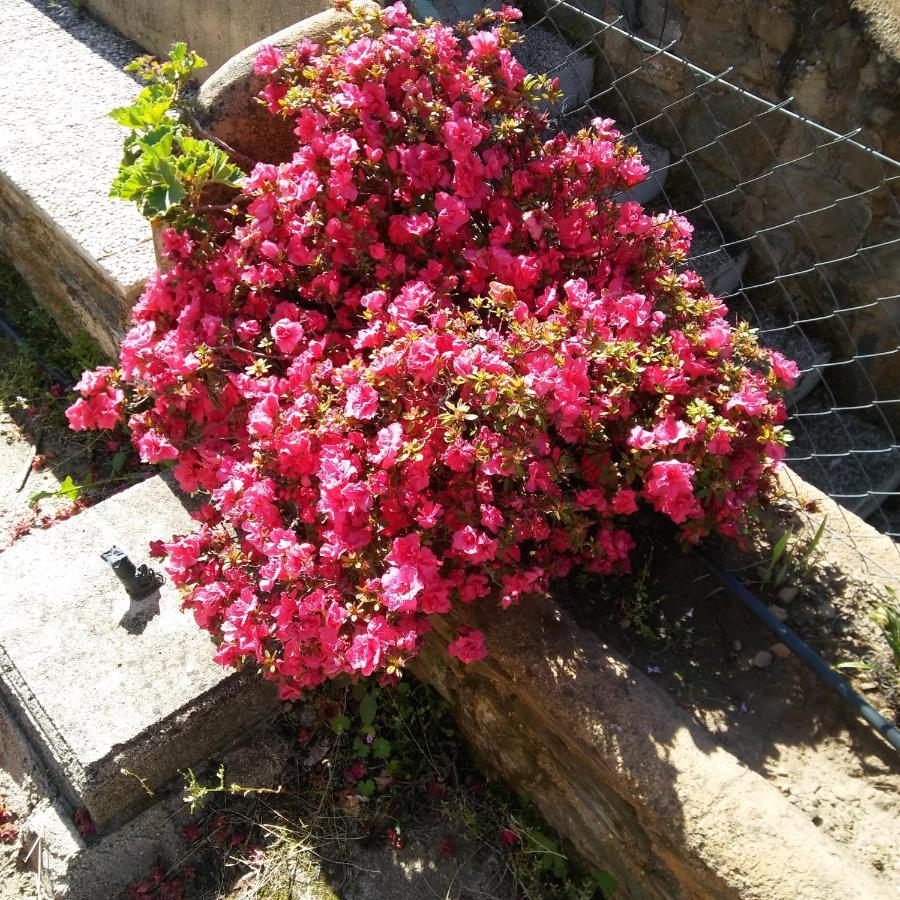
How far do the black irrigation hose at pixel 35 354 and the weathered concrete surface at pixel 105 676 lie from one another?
45.3 inches

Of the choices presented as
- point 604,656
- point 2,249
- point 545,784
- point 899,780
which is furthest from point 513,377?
point 2,249

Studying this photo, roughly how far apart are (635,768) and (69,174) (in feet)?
9.63

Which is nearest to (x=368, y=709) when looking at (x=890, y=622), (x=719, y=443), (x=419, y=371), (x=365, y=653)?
(x=365, y=653)

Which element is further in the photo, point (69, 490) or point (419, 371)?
point (69, 490)

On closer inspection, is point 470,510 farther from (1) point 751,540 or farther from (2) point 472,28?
(2) point 472,28

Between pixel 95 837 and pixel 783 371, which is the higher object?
pixel 783 371

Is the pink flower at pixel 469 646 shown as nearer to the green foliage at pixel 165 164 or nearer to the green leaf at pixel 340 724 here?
the green leaf at pixel 340 724

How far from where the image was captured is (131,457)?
325 centimetres

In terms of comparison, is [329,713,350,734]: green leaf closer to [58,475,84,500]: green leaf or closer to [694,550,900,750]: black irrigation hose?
[694,550,900,750]: black irrigation hose

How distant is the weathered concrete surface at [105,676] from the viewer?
213 cm

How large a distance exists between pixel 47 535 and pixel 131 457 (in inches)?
29.7

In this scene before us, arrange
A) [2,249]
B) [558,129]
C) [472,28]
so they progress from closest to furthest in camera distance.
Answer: [472,28] → [558,129] → [2,249]

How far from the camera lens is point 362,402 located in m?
1.80

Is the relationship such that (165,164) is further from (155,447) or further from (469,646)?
(469,646)
